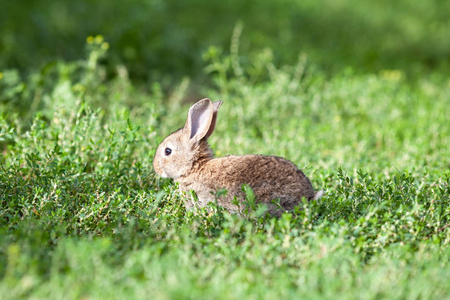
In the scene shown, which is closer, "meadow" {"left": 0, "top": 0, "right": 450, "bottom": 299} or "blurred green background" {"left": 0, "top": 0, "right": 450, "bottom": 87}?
"meadow" {"left": 0, "top": 0, "right": 450, "bottom": 299}

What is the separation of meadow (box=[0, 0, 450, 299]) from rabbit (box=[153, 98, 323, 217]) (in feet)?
0.50

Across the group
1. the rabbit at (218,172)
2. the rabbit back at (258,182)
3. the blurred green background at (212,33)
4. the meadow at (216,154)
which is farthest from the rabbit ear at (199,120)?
the blurred green background at (212,33)

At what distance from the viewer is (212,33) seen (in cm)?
1045

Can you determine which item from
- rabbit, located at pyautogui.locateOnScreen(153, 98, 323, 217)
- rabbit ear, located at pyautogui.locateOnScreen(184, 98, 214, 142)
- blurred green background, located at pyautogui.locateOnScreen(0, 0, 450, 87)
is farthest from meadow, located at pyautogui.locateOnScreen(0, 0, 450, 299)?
rabbit ear, located at pyautogui.locateOnScreen(184, 98, 214, 142)

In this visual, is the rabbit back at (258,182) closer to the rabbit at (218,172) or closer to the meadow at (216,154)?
the rabbit at (218,172)

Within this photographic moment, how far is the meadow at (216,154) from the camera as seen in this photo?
309 cm

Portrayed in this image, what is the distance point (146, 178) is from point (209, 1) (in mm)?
8741

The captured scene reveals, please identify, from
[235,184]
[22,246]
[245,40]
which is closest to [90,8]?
[245,40]

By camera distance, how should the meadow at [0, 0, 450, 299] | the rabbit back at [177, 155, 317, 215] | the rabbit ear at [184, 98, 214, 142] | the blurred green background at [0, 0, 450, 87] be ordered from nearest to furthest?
the meadow at [0, 0, 450, 299], the rabbit back at [177, 155, 317, 215], the rabbit ear at [184, 98, 214, 142], the blurred green background at [0, 0, 450, 87]

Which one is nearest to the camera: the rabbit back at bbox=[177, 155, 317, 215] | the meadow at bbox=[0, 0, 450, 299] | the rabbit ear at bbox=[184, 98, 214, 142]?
the meadow at bbox=[0, 0, 450, 299]

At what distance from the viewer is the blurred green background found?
28.3 ft

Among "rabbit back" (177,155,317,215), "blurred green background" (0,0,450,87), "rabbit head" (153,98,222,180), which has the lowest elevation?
"rabbit back" (177,155,317,215)

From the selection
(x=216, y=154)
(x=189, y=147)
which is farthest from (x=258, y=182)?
(x=216, y=154)

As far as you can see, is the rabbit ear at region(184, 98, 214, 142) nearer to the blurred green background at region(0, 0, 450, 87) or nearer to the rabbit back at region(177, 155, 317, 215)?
the rabbit back at region(177, 155, 317, 215)
